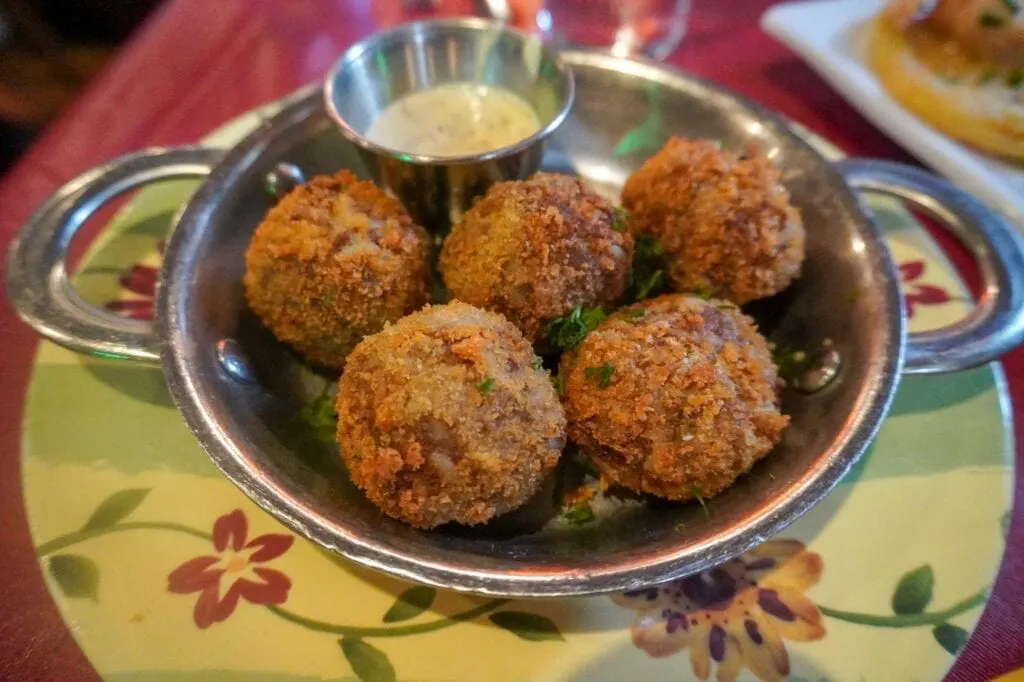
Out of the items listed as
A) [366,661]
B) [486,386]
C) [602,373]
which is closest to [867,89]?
[602,373]

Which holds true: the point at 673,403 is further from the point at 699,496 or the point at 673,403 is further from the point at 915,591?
the point at 915,591

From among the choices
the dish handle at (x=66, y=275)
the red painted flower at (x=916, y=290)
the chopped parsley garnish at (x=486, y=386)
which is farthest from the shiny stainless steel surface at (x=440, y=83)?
the red painted flower at (x=916, y=290)

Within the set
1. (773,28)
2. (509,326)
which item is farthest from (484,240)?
(773,28)

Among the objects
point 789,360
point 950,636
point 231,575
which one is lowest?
point 950,636

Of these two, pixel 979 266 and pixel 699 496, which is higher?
pixel 979 266

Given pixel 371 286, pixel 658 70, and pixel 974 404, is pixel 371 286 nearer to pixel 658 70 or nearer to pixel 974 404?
pixel 658 70

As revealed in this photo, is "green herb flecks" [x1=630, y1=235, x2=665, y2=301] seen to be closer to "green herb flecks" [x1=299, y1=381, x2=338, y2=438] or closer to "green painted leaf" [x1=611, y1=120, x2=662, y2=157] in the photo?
"green painted leaf" [x1=611, y1=120, x2=662, y2=157]

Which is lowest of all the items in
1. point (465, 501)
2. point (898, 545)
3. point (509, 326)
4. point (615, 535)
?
point (898, 545)
